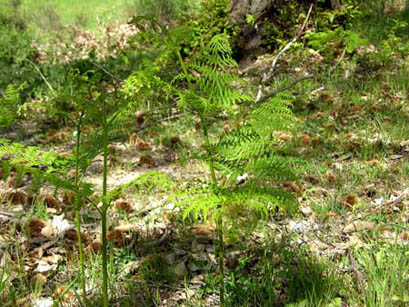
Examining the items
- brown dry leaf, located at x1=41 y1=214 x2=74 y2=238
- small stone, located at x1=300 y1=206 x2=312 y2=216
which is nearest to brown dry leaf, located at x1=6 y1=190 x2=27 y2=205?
brown dry leaf, located at x1=41 y1=214 x2=74 y2=238

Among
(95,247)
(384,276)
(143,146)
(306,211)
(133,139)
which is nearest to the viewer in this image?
(384,276)

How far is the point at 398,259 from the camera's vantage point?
6.95 feet

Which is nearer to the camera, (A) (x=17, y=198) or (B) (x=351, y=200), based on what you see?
(B) (x=351, y=200)

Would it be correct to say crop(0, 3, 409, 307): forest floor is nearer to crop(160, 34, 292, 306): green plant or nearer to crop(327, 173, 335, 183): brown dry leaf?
crop(327, 173, 335, 183): brown dry leaf

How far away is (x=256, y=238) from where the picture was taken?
266cm

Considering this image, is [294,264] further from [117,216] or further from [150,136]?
[150,136]

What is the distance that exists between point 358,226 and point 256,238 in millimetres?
642

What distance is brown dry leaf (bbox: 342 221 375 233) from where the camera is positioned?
2.62m

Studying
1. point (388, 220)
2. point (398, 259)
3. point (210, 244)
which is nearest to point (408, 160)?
point (388, 220)

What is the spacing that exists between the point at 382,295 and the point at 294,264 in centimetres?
56

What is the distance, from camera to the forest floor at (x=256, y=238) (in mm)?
2182

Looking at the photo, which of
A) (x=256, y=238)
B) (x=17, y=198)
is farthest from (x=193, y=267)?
(x=17, y=198)

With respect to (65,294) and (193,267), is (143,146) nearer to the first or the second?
(193,267)

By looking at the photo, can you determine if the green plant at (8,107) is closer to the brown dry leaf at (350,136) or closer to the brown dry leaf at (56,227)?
the brown dry leaf at (56,227)
